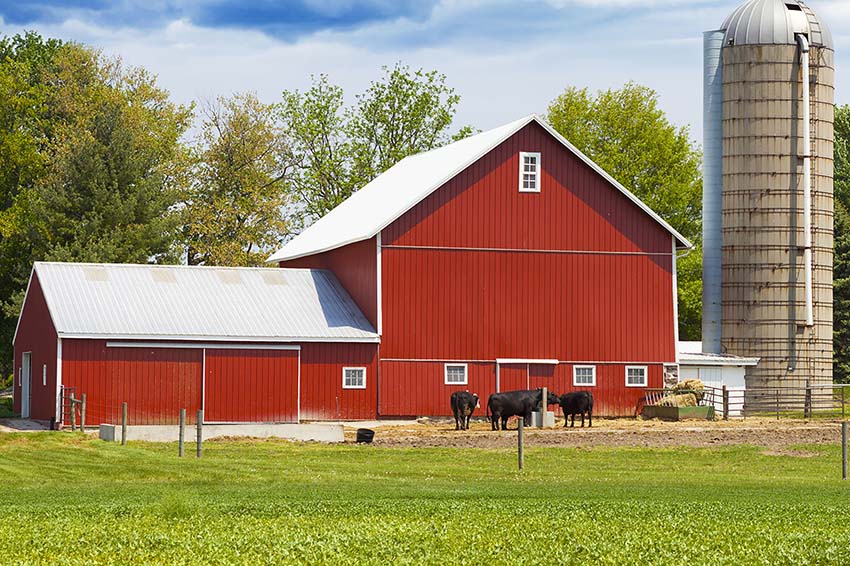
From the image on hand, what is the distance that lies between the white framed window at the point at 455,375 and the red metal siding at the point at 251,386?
15.6 feet

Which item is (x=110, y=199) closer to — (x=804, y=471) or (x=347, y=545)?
(x=804, y=471)

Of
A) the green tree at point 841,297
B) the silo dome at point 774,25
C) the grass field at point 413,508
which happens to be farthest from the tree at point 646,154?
the grass field at point 413,508

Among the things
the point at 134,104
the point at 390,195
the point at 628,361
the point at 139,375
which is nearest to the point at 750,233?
the point at 628,361

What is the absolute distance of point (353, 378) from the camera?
4097 cm

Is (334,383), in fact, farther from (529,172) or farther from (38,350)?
(529,172)

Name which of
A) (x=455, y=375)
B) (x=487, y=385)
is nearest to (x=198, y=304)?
(x=455, y=375)

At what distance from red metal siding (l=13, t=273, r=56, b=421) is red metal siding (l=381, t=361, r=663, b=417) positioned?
31.1 feet

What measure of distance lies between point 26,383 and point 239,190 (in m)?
27.4

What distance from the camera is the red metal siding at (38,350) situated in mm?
38438

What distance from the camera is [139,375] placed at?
38156 millimetres

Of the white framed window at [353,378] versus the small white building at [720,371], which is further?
the small white building at [720,371]

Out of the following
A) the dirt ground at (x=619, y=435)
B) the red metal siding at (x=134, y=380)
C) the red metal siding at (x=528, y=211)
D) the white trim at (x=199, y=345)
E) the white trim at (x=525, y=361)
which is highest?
the red metal siding at (x=528, y=211)

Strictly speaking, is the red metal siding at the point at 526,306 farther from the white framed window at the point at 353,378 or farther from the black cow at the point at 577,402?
the black cow at the point at 577,402

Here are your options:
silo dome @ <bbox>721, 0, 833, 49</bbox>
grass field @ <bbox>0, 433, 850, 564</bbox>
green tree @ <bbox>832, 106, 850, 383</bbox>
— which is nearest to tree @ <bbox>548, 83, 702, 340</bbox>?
green tree @ <bbox>832, 106, 850, 383</bbox>
